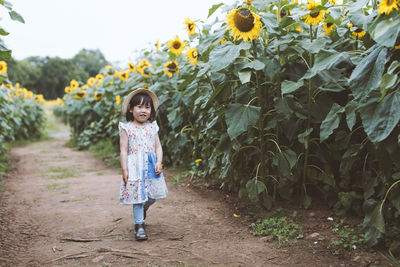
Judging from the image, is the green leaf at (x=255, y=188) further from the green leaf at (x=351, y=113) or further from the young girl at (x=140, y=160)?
the green leaf at (x=351, y=113)

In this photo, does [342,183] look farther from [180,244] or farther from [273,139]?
[180,244]

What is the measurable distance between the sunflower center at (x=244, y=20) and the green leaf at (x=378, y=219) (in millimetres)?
1465

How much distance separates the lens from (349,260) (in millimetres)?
2121

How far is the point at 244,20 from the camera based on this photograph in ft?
8.34

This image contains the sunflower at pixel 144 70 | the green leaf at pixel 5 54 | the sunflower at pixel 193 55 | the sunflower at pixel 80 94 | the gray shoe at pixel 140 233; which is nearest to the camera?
the green leaf at pixel 5 54

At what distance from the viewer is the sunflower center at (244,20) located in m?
2.54

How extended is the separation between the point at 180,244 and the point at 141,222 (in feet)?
1.25

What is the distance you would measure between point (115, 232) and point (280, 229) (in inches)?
50.4

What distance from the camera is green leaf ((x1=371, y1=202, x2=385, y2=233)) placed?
2.10 metres

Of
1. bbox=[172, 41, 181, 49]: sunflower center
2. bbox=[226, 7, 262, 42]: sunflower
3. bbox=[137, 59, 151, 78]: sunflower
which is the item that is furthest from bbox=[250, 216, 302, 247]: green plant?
bbox=[137, 59, 151, 78]: sunflower

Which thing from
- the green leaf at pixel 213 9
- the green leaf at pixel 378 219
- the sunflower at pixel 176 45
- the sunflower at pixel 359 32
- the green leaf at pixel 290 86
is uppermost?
the green leaf at pixel 213 9

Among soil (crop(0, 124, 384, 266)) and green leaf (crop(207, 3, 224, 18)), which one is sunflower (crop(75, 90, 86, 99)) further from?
green leaf (crop(207, 3, 224, 18))

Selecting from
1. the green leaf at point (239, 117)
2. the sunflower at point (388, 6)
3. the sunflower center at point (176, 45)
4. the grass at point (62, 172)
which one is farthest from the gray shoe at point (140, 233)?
the grass at point (62, 172)

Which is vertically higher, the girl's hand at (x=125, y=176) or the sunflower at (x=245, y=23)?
the sunflower at (x=245, y=23)
